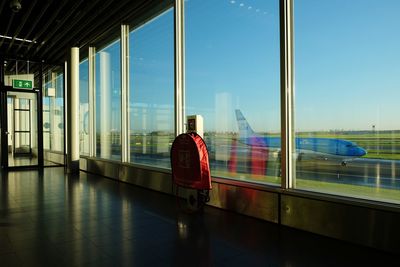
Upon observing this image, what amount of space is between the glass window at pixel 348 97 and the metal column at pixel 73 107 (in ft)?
22.7

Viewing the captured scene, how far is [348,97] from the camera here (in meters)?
3.38

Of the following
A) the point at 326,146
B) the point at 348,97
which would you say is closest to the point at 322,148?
the point at 326,146

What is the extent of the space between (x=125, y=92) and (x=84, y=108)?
308 cm

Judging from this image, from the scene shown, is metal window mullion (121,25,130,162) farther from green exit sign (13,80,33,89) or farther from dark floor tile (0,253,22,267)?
dark floor tile (0,253,22,267)

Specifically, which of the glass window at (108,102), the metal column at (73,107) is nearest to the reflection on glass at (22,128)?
the metal column at (73,107)

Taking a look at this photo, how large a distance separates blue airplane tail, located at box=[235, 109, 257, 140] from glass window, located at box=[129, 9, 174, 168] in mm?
1625

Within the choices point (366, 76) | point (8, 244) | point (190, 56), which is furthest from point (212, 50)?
point (8, 244)

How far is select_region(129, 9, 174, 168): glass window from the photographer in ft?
19.8

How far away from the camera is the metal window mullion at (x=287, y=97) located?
147 inches

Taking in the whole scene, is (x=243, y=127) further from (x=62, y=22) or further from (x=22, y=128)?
A: (x=22, y=128)

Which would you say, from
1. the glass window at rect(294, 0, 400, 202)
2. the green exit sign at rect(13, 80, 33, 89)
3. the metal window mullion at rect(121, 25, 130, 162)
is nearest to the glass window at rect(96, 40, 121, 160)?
the metal window mullion at rect(121, 25, 130, 162)

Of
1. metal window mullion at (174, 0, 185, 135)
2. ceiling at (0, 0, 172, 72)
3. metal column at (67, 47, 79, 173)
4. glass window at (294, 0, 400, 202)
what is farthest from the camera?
metal column at (67, 47, 79, 173)

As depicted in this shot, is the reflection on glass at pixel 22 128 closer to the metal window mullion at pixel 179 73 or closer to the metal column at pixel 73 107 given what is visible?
the metal column at pixel 73 107

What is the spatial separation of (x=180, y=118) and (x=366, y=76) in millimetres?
3238
